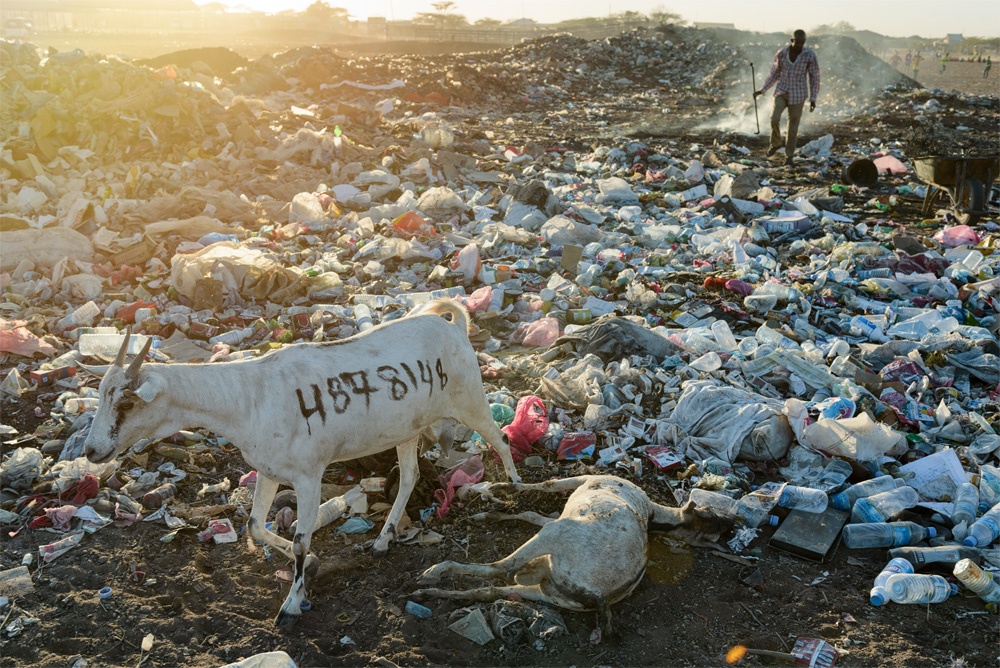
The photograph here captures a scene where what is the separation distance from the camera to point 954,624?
10.4 ft

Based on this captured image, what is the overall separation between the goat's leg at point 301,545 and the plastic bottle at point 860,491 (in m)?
2.83

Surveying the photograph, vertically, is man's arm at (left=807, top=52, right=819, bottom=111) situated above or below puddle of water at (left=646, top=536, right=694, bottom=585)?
above

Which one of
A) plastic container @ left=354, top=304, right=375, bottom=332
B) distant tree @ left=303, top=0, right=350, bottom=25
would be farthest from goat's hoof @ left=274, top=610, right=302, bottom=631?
distant tree @ left=303, top=0, right=350, bottom=25

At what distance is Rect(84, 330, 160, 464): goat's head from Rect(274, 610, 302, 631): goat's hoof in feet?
3.34

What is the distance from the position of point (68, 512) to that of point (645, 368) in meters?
3.81

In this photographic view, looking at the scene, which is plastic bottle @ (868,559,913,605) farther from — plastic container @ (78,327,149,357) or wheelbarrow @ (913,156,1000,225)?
wheelbarrow @ (913,156,1000,225)

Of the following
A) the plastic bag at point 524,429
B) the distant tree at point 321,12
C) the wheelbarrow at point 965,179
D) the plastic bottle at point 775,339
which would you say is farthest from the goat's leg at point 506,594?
the distant tree at point 321,12

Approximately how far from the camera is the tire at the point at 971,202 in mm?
8430

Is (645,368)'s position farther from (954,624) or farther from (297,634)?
(297,634)

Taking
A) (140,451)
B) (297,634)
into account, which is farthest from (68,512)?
(297,634)

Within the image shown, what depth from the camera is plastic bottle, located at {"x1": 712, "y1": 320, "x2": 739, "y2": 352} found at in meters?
5.59

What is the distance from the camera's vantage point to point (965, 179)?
8570 millimetres

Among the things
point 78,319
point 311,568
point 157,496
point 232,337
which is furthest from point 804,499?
point 78,319

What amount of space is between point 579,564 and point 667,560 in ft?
2.36
